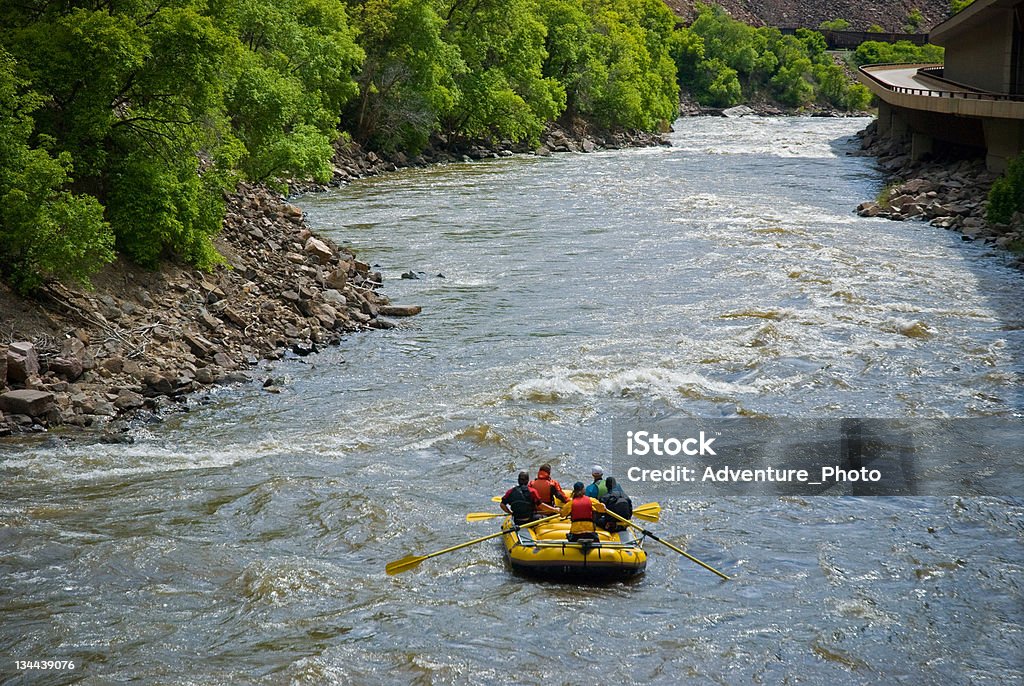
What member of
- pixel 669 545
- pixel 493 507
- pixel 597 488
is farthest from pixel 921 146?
pixel 669 545

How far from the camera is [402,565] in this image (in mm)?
14266

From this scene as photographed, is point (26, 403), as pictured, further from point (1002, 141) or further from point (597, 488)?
point (1002, 141)

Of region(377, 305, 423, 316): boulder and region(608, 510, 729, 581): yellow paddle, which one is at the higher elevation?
region(377, 305, 423, 316): boulder

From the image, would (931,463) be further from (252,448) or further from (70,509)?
(70,509)

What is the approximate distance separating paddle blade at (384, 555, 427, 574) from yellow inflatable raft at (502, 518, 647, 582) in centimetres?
119

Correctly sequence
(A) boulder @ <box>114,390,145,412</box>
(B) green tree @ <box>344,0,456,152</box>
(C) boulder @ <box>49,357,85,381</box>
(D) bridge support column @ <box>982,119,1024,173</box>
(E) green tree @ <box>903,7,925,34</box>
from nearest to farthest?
(A) boulder @ <box>114,390,145,412</box>, (C) boulder @ <box>49,357,85,381</box>, (D) bridge support column @ <box>982,119,1024,173</box>, (B) green tree @ <box>344,0,456,152</box>, (E) green tree @ <box>903,7,925,34</box>

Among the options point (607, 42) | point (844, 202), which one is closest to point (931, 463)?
point (844, 202)

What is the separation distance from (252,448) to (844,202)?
3285 centimetres

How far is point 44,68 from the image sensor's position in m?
22.4

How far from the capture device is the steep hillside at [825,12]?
172 metres

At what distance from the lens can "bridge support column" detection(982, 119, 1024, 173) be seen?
42.7 metres

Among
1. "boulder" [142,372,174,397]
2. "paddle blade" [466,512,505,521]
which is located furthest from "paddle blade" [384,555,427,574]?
"boulder" [142,372,174,397]

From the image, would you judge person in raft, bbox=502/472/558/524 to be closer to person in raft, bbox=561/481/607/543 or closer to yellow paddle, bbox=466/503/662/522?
yellow paddle, bbox=466/503/662/522

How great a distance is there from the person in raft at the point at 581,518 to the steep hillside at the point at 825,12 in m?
163
